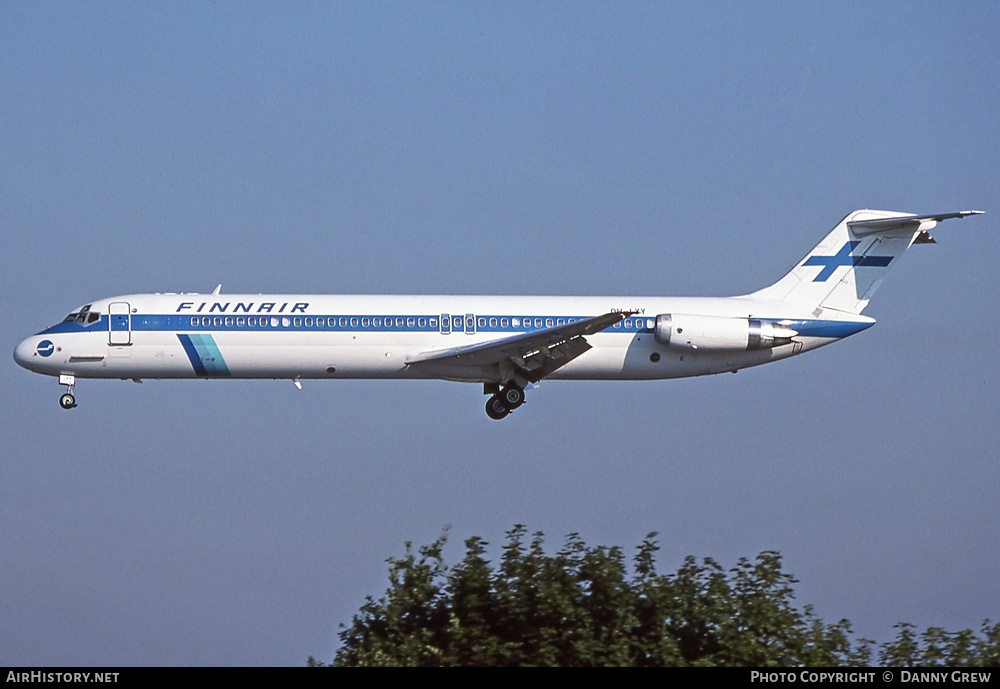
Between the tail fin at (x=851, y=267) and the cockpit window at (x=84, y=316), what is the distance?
19.2m

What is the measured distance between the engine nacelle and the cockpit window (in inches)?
616

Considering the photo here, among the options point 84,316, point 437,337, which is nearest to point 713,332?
point 437,337

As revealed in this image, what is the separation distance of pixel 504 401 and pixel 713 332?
6.25 m

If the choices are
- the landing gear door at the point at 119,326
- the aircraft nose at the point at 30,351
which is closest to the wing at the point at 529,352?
the landing gear door at the point at 119,326

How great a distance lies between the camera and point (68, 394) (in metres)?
40.8

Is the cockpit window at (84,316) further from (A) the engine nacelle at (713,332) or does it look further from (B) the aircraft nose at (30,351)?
(A) the engine nacelle at (713,332)

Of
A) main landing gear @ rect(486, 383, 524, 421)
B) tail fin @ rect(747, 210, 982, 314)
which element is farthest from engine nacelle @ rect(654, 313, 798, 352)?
main landing gear @ rect(486, 383, 524, 421)

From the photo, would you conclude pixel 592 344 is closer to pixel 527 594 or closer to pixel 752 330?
pixel 752 330

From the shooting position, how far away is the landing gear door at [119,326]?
40438mm

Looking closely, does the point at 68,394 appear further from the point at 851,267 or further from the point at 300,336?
the point at 851,267

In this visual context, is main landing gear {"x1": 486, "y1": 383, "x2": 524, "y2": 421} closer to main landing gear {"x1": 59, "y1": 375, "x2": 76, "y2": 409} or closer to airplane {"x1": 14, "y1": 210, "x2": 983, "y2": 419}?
airplane {"x1": 14, "y1": 210, "x2": 983, "y2": 419}

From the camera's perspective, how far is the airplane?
133ft
